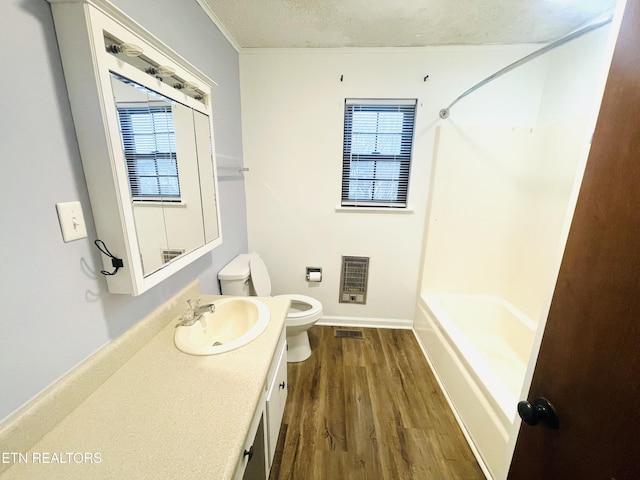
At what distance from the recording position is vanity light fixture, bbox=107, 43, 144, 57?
0.78 m

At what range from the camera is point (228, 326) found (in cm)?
133

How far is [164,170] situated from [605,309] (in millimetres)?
1465

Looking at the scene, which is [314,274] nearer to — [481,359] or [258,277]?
[258,277]

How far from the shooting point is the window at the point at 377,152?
2055mm

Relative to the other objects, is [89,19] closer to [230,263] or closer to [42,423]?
[42,423]

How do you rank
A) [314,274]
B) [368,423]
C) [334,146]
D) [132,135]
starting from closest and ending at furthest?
[132,135]
[368,423]
[334,146]
[314,274]

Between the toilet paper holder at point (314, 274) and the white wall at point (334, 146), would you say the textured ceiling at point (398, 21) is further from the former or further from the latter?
the toilet paper holder at point (314, 274)

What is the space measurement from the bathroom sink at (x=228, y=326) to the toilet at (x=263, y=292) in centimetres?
36

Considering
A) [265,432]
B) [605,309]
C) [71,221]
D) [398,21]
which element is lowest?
[265,432]

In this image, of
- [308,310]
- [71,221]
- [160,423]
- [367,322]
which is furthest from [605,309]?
[367,322]

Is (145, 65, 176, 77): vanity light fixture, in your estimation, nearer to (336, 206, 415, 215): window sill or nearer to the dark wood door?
the dark wood door

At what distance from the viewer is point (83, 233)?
77cm

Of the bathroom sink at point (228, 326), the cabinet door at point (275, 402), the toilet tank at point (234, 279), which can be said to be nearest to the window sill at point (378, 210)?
the toilet tank at point (234, 279)

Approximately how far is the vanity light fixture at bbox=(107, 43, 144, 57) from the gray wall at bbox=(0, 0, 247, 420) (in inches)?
5.3
